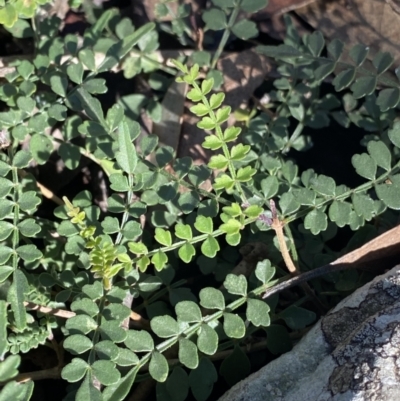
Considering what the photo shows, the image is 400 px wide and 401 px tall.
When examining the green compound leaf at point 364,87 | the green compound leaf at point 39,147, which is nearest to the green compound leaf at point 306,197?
the green compound leaf at point 364,87

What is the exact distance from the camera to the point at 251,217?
72.9 inches

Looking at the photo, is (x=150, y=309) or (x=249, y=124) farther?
(x=249, y=124)

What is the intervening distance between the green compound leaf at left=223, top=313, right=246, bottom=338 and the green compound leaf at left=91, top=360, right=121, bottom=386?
1.15 feet

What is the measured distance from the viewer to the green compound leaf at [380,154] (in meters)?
2.01

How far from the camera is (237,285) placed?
76.9 inches

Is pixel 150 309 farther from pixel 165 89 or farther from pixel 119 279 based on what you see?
pixel 165 89

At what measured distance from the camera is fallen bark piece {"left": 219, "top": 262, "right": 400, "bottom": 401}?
156cm

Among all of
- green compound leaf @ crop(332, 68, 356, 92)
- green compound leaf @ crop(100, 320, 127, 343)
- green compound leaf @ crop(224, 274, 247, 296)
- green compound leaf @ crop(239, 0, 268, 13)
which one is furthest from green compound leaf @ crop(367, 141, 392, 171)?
green compound leaf @ crop(100, 320, 127, 343)

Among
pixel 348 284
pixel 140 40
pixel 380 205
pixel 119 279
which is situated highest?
pixel 140 40

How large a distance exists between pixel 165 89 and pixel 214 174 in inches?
18.0

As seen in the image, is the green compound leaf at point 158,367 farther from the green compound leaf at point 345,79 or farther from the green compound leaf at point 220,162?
the green compound leaf at point 345,79

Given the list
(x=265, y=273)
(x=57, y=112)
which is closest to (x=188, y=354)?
(x=265, y=273)

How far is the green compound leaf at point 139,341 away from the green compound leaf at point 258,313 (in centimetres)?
30

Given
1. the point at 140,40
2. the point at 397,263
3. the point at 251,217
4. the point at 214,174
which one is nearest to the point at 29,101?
the point at 140,40
